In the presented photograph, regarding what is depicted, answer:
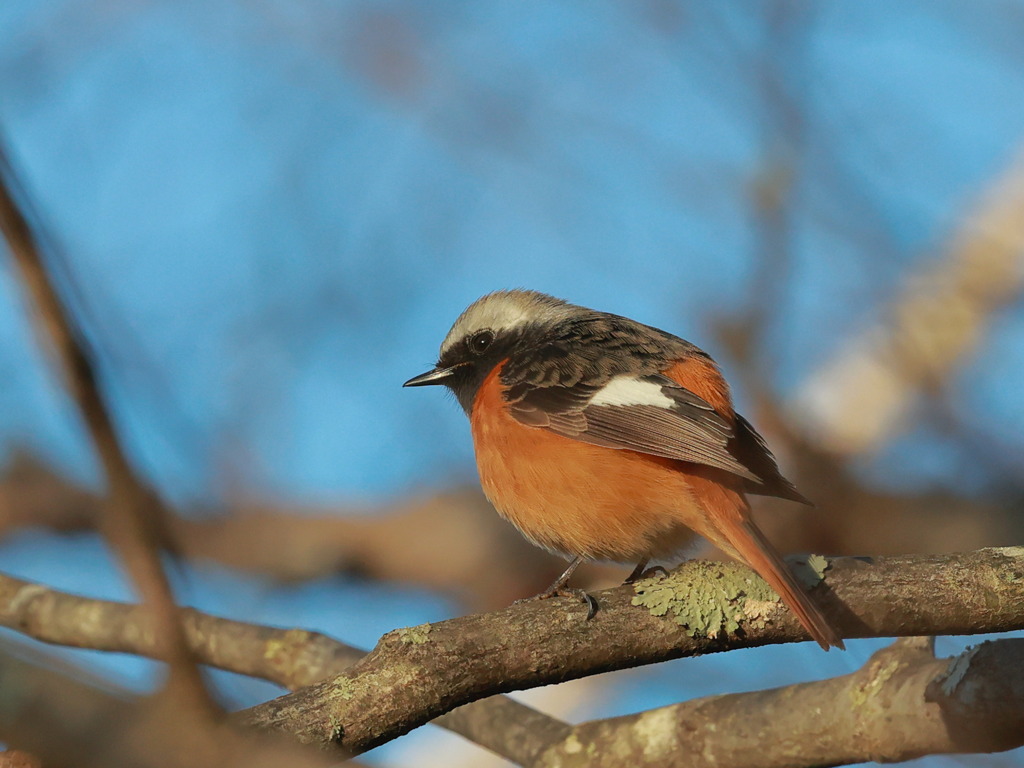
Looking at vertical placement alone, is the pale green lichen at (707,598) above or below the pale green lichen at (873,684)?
above

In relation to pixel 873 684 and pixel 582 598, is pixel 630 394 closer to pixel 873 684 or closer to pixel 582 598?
pixel 582 598

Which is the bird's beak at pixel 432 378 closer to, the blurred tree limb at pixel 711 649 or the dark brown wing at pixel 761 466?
the dark brown wing at pixel 761 466

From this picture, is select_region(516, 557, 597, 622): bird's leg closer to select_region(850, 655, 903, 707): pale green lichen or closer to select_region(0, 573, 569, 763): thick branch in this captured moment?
select_region(0, 573, 569, 763): thick branch

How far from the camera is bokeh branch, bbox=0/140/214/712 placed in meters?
1.68

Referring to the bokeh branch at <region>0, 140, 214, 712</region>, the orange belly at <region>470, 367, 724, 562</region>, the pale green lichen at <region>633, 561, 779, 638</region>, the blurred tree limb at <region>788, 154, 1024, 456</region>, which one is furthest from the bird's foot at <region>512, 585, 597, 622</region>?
the blurred tree limb at <region>788, 154, 1024, 456</region>

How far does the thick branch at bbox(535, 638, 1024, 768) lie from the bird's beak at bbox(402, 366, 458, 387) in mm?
2215

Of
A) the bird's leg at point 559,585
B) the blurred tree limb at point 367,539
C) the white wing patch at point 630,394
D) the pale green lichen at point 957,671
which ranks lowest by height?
the pale green lichen at point 957,671

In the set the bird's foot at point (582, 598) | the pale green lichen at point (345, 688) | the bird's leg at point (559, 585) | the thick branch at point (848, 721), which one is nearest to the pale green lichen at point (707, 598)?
the bird's foot at point (582, 598)

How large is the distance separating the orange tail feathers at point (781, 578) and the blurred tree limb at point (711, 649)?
10cm

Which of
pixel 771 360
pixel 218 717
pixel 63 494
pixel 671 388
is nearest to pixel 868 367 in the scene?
pixel 771 360

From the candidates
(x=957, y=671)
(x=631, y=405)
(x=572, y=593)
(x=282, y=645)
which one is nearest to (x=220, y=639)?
(x=282, y=645)

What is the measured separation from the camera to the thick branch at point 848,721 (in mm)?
3201

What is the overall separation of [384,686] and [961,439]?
307 centimetres

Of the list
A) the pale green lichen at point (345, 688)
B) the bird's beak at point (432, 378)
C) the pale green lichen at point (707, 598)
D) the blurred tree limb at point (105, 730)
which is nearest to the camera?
the blurred tree limb at point (105, 730)
